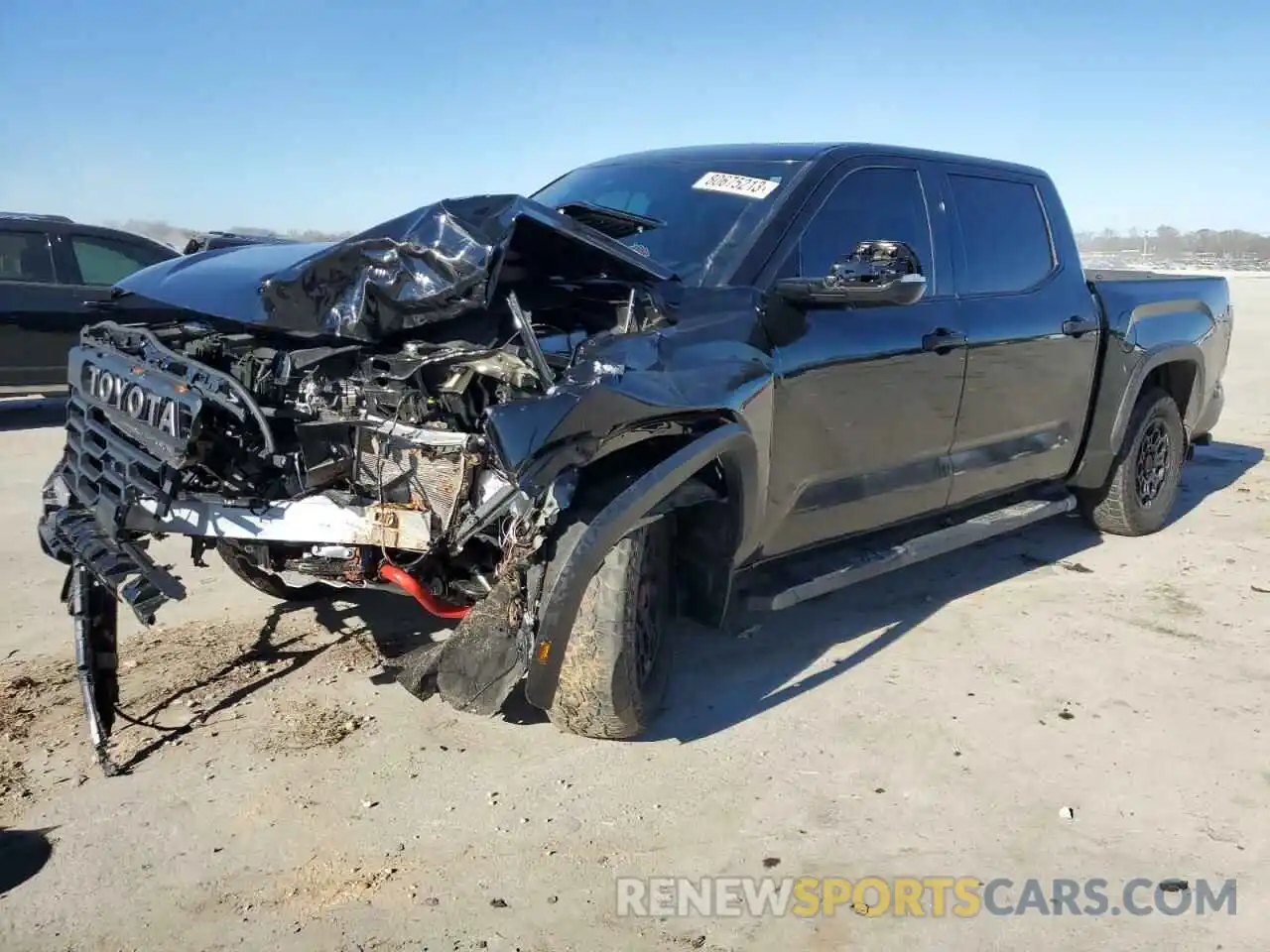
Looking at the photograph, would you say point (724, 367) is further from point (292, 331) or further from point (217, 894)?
point (217, 894)

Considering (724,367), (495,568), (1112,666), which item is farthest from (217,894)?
(1112,666)

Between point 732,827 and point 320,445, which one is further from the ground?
point 320,445

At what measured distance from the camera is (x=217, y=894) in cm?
268

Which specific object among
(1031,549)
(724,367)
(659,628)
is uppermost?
(724,367)

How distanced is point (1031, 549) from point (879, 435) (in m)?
2.29

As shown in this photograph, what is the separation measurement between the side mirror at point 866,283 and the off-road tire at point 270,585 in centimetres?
217

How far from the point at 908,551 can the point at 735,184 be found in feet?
5.31

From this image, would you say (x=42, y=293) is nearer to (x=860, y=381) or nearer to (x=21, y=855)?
(x=21, y=855)

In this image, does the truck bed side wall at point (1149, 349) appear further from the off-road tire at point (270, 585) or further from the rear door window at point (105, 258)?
the rear door window at point (105, 258)

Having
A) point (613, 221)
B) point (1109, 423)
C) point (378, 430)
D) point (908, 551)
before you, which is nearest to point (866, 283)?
point (613, 221)

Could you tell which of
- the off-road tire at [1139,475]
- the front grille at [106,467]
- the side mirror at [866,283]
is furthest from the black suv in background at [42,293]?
the off-road tire at [1139,475]

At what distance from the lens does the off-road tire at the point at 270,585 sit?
13.9ft

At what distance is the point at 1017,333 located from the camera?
477 cm

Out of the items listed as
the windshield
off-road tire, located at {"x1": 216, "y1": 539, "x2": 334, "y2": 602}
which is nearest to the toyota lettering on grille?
off-road tire, located at {"x1": 216, "y1": 539, "x2": 334, "y2": 602}
